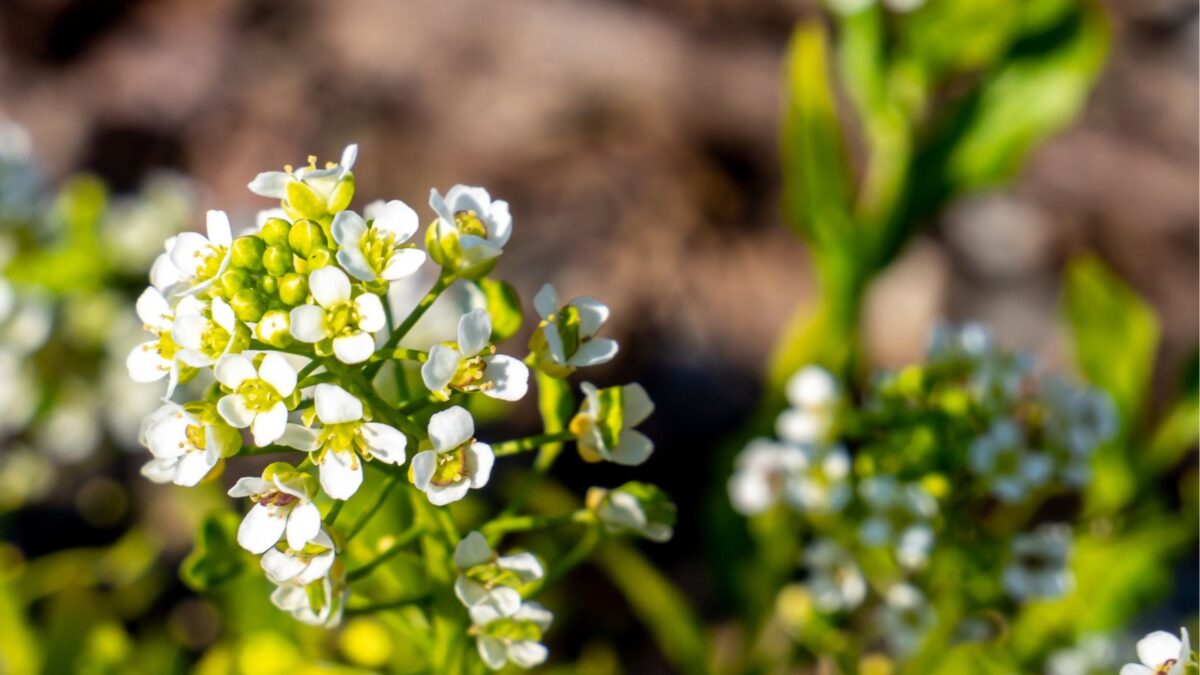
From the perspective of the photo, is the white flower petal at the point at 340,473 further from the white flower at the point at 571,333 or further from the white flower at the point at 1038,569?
the white flower at the point at 1038,569

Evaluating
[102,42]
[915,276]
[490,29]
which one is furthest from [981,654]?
[102,42]

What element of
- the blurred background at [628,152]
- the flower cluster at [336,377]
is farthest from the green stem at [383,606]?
the blurred background at [628,152]

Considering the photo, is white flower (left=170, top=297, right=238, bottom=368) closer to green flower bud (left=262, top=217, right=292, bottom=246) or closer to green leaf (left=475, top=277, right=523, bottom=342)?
green flower bud (left=262, top=217, right=292, bottom=246)

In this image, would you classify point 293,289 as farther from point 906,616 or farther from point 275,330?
point 906,616

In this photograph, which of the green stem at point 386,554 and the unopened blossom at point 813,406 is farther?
the unopened blossom at point 813,406

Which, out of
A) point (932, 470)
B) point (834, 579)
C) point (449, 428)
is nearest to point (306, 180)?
point (449, 428)

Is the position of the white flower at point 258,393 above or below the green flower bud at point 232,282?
below

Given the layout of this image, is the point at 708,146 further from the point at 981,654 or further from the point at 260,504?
the point at 260,504
